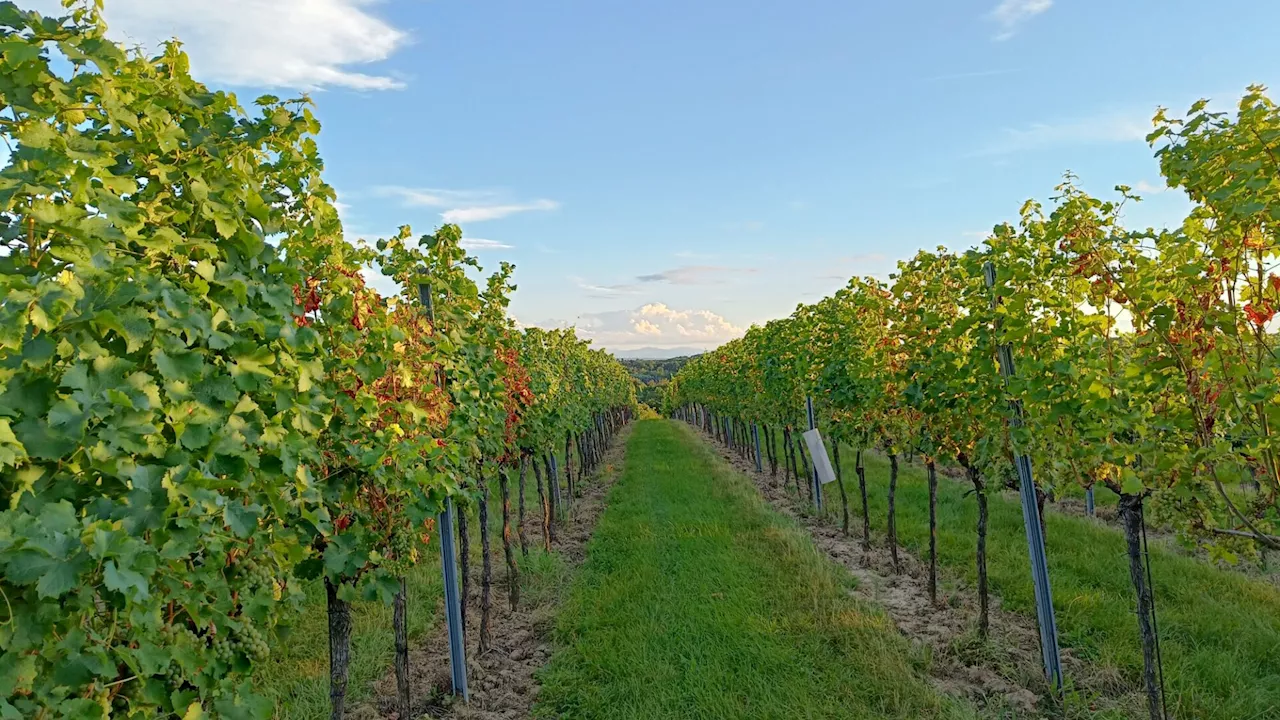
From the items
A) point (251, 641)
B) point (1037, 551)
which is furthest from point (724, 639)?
point (251, 641)

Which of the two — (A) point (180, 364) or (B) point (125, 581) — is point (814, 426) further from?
(B) point (125, 581)

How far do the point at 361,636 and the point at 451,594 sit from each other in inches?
69.9

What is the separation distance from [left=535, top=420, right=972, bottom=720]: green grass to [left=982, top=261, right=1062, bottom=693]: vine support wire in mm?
949

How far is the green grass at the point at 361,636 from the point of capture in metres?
5.22

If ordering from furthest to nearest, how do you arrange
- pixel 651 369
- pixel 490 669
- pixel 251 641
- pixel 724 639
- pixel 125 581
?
pixel 651 369, pixel 490 669, pixel 724 639, pixel 251 641, pixel 125 581

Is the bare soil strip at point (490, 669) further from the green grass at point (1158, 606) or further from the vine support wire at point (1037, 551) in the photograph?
the green grass at point (1158, 606)

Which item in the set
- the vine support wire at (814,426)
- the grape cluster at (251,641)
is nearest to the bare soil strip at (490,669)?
the grape cluster at (251,641)

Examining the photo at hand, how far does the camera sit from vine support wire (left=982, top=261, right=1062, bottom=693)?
16.3ft

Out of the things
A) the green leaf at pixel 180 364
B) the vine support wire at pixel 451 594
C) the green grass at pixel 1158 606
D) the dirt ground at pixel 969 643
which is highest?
the green leaf at pixel 180 364

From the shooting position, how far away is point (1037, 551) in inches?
203

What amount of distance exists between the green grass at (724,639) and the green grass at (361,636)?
726mm

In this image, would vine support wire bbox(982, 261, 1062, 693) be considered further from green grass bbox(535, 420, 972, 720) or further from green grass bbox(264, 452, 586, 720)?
green grass bbox(264, 452, 586, 720)

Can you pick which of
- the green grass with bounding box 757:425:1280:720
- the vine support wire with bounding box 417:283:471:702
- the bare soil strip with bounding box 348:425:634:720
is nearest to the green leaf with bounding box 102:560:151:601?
the vine support wire with bounding box 417:283:471:702

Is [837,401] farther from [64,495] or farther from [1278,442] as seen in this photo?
[64,495]
